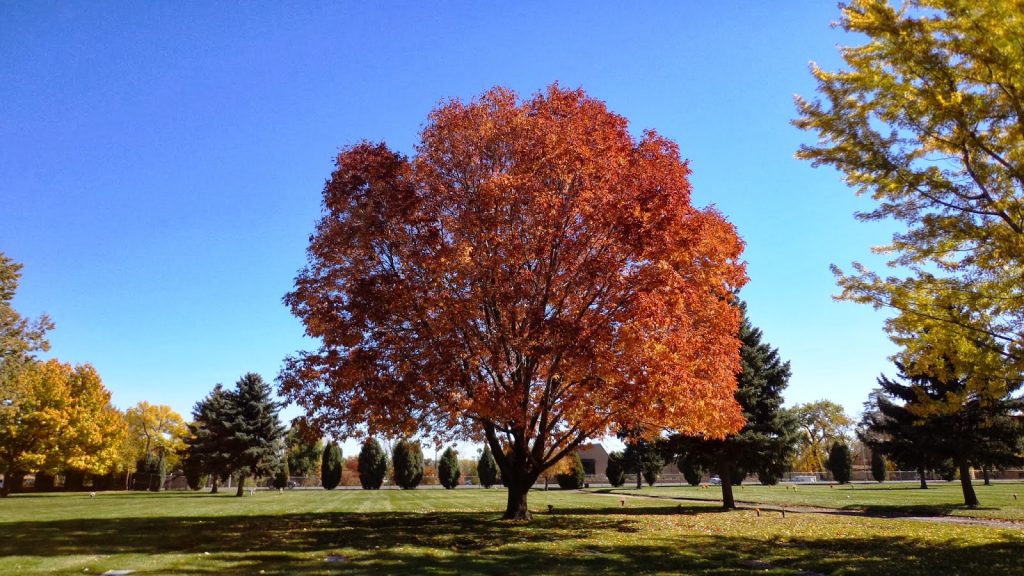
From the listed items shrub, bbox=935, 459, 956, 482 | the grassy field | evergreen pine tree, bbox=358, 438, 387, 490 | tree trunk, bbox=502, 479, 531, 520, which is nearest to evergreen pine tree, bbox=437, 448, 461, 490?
evergreen pine tree, bbox=358, 438, 387, 490

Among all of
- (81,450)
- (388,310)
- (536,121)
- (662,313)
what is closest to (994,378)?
(662,313)

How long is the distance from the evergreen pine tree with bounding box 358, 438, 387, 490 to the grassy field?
1328 inches

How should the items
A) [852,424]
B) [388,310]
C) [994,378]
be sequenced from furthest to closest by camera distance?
[852,424], [388,310], [994,378]

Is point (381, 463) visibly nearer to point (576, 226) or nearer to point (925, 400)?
point (576, 226)

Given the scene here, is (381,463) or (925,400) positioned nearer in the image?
(925,400)

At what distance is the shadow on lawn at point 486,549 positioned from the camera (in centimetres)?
1001

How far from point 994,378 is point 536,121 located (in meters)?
12.1

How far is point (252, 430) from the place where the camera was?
42.1 metres

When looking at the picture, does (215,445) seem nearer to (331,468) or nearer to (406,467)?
(331,468)

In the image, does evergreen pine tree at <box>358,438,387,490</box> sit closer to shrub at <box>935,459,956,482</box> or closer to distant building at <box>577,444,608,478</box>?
distant building at <box>577,444,608,478</box>

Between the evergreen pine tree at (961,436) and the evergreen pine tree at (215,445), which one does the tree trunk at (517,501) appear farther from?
the evergreen pine tree at (215,445)

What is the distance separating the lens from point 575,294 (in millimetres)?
16688

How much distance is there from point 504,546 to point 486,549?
0.62m

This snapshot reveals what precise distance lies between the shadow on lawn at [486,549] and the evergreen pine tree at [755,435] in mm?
8175
